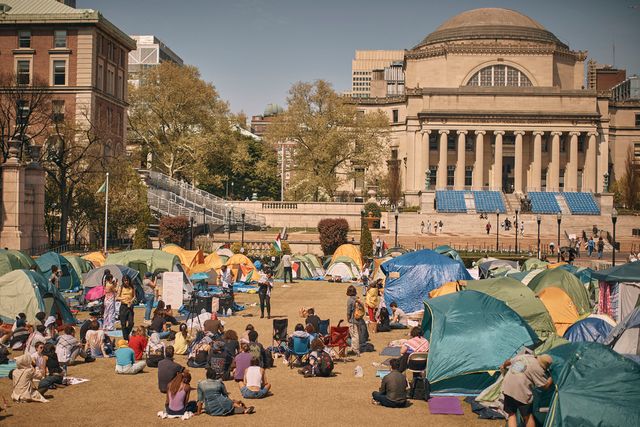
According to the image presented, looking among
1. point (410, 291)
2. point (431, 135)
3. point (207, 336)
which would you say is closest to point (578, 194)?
point (431, 135)

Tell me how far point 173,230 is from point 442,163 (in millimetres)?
43168

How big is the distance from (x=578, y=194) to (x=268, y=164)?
31.0 metres

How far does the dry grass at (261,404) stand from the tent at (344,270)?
2246cm

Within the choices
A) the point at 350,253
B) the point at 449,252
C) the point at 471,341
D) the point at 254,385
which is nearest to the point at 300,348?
the point at 254,385

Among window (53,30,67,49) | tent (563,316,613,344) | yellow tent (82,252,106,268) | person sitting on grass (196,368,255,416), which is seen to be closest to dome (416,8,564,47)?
window (53,30,67,49)

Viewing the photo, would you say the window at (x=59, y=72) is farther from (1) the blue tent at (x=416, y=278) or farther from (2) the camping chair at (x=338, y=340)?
(2) the camping chair at (x=338, y=340)

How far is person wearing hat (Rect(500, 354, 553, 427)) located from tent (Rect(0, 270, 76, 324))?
14711 millimetres

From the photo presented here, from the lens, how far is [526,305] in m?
22.9

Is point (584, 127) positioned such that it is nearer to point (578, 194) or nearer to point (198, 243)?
point (578, 194)

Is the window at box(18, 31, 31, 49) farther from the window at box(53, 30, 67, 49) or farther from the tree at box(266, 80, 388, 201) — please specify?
the tree at box(266, 80, 388, 201)

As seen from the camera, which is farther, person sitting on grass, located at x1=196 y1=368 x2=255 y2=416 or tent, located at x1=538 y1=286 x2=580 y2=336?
tent, located at x1=538 y1=286 x2=580 y2=336

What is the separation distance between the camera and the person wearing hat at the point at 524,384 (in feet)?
46.9

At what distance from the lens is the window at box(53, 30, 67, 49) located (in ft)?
217

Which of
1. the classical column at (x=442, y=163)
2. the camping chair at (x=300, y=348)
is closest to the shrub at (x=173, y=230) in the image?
the camping chair at (x=300, y=348)
